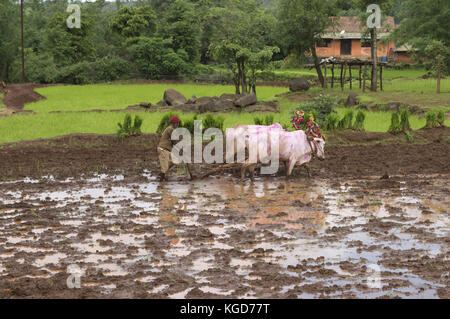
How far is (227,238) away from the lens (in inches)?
359

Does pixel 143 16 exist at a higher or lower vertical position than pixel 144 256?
higher

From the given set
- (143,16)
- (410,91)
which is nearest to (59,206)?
(410,91)

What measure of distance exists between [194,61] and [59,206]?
39.2 m

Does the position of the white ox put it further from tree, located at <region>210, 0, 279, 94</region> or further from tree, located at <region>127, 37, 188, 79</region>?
tree, located at <region>127, 37, 188, 79</region>

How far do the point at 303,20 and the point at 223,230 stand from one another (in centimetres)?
2928

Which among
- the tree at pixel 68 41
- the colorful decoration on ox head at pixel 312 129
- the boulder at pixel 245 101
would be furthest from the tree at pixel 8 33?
the colorful decoration on ox head at pixel 312 129

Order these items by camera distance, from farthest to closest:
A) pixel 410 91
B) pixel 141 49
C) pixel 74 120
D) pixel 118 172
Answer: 1. pixel 141 49
2. pixel 410 91
3. pixel 74 120
4. pixel 118 172

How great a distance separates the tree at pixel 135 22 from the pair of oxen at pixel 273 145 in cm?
3909

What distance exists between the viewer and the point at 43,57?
155 ft

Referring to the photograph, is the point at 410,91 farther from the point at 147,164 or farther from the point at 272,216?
the point at 272,216

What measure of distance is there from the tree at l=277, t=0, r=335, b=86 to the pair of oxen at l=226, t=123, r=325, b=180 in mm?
24244

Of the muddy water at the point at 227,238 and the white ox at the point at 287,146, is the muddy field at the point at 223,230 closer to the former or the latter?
the muddy water at the point at 227,238

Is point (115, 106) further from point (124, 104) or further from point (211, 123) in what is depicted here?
point (211, 123)

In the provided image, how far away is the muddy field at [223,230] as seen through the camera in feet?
23.8
